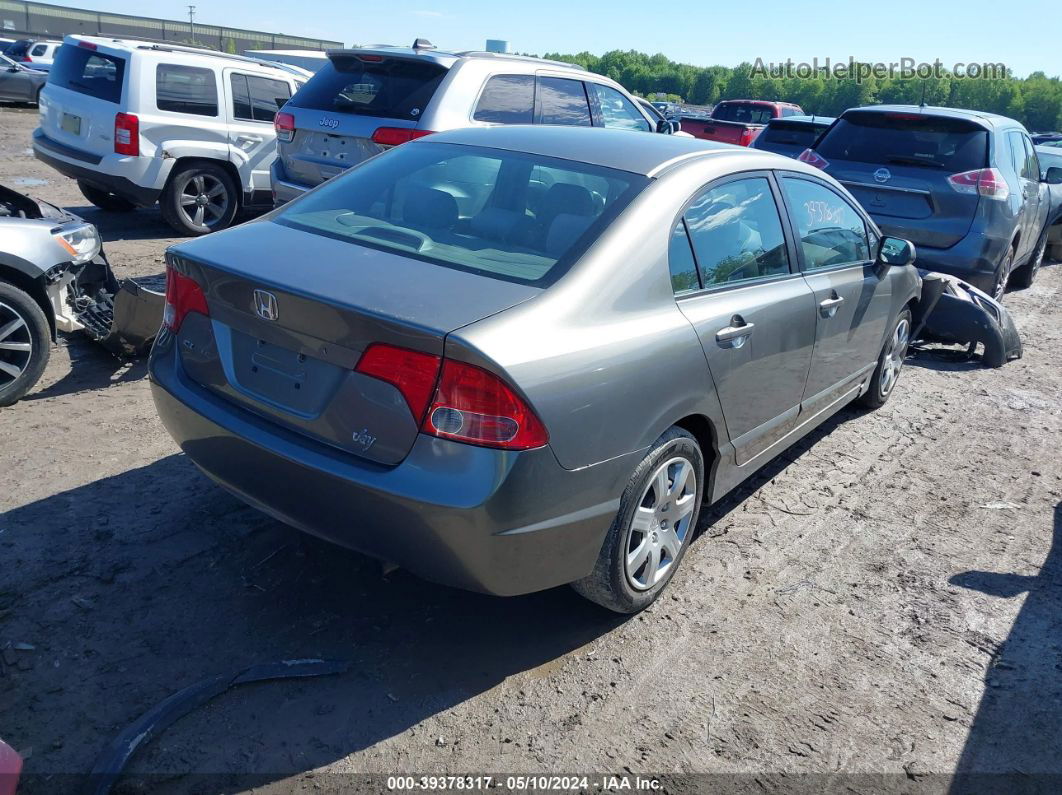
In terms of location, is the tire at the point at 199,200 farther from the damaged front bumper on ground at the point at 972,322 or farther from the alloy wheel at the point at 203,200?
the damaged front bumper on ground at the point at 972,322

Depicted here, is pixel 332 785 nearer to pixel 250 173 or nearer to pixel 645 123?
pixel 645 123

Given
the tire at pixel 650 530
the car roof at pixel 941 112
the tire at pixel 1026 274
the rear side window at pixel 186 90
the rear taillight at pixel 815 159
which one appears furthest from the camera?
the tire at pixel 1026 274

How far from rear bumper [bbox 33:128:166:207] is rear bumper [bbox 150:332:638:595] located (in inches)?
267

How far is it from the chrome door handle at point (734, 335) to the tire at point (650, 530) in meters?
0.41

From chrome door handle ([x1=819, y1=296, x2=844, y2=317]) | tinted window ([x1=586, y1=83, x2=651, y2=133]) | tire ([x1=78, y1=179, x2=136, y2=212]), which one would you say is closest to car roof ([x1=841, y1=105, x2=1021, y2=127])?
tinted window ([x1=586, y1=83, x2=651, y2=133])

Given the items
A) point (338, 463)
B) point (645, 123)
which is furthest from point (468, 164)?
point (645, 123)

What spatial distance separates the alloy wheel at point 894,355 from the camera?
19.6 feet

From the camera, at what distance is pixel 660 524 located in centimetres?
349

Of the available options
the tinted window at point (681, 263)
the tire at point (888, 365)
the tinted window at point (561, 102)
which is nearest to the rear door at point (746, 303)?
the tinted window at point (681, 263)

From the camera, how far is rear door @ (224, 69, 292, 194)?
32.0ft

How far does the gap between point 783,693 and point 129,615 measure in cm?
237

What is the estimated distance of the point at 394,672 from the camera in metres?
3.11

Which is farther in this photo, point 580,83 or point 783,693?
point 580,83

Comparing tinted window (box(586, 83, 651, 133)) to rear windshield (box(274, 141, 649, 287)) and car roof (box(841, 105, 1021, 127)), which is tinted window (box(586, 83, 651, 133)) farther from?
rear windshield (box(274, 141, 649, 287))
